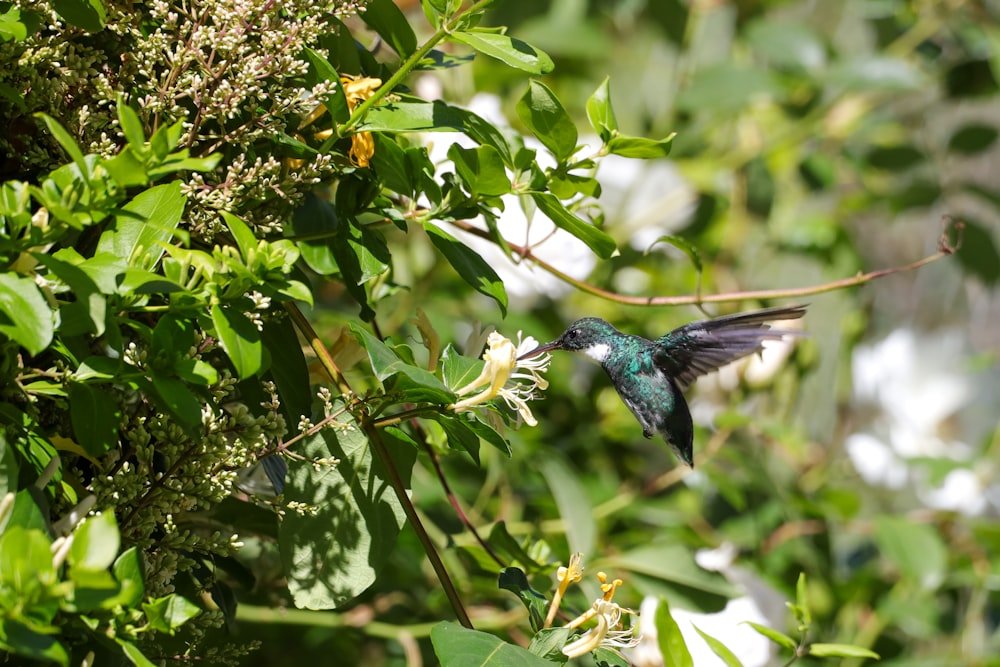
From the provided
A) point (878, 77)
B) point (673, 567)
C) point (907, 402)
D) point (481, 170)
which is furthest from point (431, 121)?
point (907, 402)

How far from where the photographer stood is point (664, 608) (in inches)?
20.1

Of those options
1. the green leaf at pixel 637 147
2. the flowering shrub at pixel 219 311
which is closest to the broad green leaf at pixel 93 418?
the flowering shrub at pixel 219 311

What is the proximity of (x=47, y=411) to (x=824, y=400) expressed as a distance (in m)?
1.62

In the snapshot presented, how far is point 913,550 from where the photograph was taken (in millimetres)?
1069

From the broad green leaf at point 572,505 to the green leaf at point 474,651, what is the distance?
0.34 metres

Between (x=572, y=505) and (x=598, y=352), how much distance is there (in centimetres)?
22

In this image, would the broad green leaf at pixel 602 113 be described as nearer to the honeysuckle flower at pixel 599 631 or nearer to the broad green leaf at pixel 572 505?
the honeysuckle flower at pixel 599 631

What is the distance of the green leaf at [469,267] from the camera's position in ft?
1.48

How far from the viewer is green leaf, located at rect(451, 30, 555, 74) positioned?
1.35 ft

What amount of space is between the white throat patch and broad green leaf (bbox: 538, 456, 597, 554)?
0.63 feet

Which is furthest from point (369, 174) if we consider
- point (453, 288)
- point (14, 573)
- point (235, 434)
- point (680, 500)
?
point (680, 500)

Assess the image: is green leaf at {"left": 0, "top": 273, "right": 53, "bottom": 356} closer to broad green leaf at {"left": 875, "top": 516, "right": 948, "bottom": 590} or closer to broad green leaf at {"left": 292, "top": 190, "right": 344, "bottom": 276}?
broad green leaf at {"left": 292, "top": 190, "right": 344, "bottom": 276}

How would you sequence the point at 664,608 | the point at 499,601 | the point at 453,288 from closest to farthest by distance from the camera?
1. the point at 664,608
2. the point at 499,601
3. the point at 453,288

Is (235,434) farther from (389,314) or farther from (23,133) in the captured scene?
(389,314)
